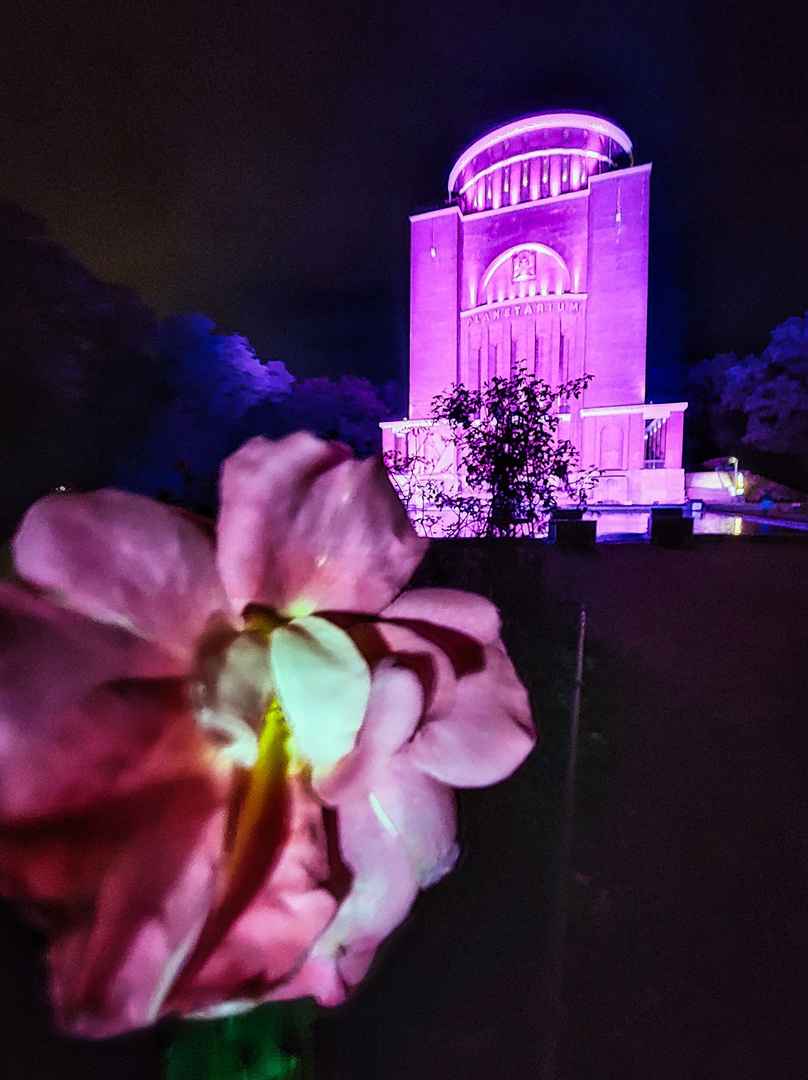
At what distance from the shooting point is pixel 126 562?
18 centimetres

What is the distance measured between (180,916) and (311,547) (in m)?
0.12

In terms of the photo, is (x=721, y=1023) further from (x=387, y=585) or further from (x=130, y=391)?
(x=130, y=391)

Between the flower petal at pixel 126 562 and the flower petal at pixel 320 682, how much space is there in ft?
0.11

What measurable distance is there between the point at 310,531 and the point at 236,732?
0.25 feet

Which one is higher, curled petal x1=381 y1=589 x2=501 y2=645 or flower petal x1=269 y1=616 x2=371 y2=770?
curled petal x1=381 y1=589 x2=501 y2=645

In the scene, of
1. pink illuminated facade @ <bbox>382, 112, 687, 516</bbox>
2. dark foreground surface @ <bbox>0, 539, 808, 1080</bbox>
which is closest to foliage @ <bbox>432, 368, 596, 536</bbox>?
dark foreground surface @ <bbox>0, 539, 808, 1080</bbox>

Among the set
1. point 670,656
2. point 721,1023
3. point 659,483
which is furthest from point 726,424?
point 721,1023

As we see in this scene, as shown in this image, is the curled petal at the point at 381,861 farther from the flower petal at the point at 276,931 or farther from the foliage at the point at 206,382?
the foliage at the point at 206,382

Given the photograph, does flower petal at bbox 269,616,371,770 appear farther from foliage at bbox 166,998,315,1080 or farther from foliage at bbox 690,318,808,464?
foliage at bbox 690,318,808,464

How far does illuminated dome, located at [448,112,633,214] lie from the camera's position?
11.9 metres

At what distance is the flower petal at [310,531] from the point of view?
196 mm

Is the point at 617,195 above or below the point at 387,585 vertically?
above

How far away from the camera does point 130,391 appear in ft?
23.4

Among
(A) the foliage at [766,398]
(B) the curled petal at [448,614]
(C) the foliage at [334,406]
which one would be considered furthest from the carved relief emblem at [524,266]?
(B) the curled petal at [448,614]
